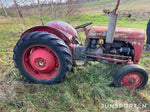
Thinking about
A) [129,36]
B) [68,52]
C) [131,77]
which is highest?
[129,36]

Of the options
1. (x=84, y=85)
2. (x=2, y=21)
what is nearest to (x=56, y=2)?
(x=2, y=21)

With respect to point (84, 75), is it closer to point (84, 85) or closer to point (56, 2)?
point (84, 85)

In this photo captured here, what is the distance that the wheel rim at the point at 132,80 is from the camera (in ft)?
8.04

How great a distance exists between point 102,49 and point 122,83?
90cm

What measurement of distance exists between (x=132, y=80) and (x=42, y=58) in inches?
→ 78.4

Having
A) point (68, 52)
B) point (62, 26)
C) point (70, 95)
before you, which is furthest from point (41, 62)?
point (62, 26)

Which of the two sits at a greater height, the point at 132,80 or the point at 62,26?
the point at 62,26

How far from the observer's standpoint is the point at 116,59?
2.58 meters

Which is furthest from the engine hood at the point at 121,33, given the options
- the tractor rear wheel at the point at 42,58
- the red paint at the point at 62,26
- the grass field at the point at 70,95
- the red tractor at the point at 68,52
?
the grass field at the point at 70,95

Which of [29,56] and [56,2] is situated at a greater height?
[56,2]

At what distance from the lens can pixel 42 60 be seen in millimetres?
2414

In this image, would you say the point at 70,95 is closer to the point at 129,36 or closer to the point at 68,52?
the point at 68,52

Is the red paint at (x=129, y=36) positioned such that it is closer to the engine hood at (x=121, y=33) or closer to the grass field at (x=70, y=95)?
the engine hood at (x=121, y=33)

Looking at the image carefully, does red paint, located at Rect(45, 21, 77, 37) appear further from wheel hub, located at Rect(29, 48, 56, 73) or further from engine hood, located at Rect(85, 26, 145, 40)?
wheel hub, located at Rect(29, 48, 56, 73)
